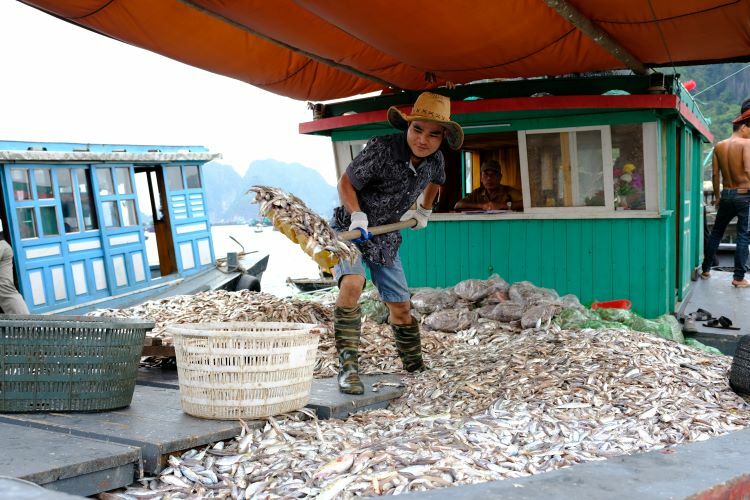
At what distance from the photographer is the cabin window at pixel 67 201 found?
1121 centimetres

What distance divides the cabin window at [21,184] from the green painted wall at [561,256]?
19.6ft

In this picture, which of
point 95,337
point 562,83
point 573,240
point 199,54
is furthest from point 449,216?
point 95,337

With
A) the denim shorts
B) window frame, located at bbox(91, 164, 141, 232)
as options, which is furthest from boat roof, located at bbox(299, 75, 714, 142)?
window frame, located at bbox(91, 164, 141, 232)

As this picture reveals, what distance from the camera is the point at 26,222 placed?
10.6 metres

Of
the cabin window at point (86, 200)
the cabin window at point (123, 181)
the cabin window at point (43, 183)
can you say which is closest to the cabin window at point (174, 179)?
the cabin window at point (123, 181)

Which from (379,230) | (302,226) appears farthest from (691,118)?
(302,226)

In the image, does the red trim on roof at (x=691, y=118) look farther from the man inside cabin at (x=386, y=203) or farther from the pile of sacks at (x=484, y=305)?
the man inside cabin at (x=386, y=203)

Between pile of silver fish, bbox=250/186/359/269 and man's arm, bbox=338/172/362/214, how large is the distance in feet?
1.57

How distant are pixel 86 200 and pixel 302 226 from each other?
864cm

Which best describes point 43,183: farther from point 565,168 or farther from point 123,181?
point 565,168

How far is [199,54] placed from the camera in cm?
559

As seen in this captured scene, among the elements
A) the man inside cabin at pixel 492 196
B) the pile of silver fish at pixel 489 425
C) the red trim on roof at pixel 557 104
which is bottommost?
the pile of silver fish at pixel 489 425

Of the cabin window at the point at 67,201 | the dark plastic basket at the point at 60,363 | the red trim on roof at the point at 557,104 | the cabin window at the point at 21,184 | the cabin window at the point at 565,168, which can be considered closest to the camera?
the dark plastic basket at the point at 60,363

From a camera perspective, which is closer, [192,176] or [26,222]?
[26,222]
